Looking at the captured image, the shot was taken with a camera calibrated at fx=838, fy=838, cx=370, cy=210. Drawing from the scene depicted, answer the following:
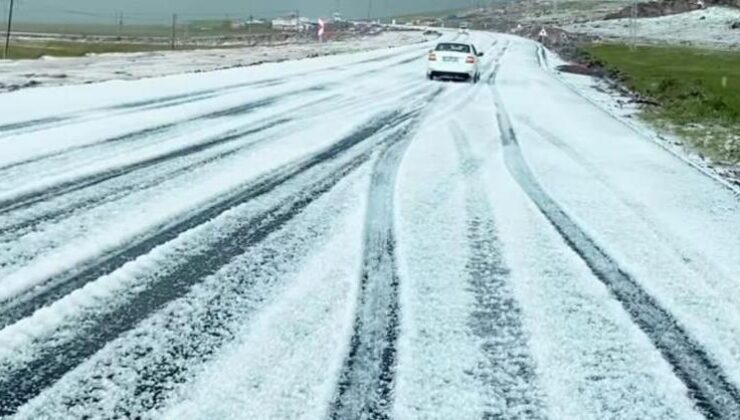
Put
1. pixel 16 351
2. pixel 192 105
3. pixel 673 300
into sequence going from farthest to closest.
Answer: pixel 192 105 < pixel 673 300 < pixel 16 351

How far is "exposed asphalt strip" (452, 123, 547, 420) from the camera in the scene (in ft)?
12.6

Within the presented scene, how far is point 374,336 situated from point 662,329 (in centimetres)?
171

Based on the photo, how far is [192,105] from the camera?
1536cm

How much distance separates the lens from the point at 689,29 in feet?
320

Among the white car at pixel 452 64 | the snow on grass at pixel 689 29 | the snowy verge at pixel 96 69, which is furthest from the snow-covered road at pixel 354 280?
the snow on grass at pixel 689 29

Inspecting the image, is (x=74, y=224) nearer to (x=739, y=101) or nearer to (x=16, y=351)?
(x=16, y=351)

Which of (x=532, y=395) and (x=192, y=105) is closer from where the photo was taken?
(x=532, y=395)

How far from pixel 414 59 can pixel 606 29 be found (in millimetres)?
80333

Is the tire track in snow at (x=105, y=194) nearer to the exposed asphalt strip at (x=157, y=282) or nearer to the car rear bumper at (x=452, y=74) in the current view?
the exposed asphalt strip at (x=157, y=282)

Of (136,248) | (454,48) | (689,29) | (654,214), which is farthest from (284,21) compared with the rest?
(136,248)

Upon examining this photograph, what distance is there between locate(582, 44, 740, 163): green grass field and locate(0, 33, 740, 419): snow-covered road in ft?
11.9

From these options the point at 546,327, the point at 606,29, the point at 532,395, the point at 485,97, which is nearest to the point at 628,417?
the point at 532,395

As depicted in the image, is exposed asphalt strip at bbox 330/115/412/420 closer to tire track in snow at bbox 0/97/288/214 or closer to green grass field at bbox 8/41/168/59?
tire track in snow at bbox 0/97/288/214

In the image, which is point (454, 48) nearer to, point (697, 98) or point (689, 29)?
point (697, 98)
